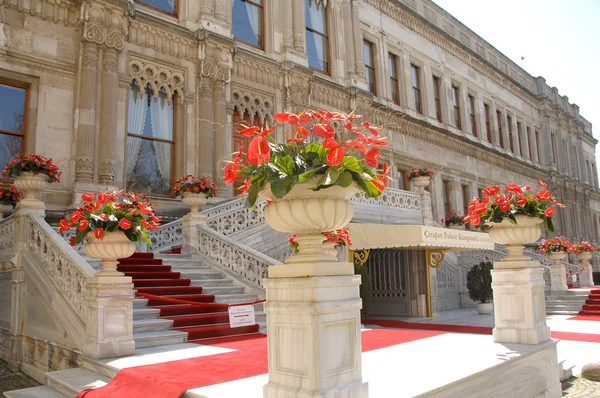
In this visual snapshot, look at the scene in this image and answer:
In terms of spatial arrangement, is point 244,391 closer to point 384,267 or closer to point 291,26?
point 384,267

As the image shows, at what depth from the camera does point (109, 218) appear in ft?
21.8

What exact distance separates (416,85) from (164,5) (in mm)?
14584

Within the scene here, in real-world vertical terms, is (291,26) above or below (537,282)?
above

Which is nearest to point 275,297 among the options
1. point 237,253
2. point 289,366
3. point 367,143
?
point 289,366

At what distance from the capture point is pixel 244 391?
430 centimetres

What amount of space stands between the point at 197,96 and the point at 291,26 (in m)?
5.41

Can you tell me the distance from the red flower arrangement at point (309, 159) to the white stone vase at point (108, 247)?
3492 millimetres

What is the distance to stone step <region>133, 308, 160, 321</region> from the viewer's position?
27.3ft

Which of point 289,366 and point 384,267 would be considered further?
point 384,267

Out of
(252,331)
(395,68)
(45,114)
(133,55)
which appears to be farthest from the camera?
(395,68)

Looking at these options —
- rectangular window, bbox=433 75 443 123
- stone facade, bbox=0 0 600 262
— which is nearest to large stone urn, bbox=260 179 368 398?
stone facade, bbox=0 0 600 262

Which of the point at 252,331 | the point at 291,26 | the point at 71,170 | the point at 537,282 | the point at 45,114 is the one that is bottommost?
the point at 252,331

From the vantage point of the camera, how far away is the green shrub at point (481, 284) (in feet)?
52.0

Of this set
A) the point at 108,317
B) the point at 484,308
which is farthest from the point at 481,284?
the point at 108,317
